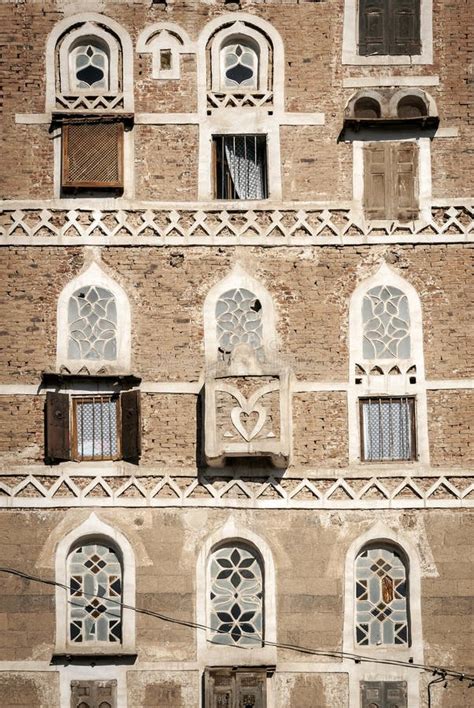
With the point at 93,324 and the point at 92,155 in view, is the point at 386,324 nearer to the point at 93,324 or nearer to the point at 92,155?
the point at 93,324

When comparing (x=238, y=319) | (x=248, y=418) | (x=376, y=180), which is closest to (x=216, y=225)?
(x=238, y=319)

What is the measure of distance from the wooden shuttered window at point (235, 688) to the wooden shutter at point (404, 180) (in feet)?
22.5

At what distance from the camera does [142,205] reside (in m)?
25.9

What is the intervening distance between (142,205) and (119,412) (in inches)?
119

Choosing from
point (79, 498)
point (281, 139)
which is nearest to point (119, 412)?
point (79, 498)

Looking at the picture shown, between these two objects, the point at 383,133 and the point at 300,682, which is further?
the point at 383,133

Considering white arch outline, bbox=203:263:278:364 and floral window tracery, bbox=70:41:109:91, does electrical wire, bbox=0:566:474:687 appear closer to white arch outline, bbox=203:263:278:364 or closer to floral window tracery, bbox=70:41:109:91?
white arch outline, bbox=203:263:278:364

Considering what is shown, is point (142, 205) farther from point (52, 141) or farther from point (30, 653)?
point (30, 653)

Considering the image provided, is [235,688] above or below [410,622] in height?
below

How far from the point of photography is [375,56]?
86.8 ft

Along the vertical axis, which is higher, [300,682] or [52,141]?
[52,141]

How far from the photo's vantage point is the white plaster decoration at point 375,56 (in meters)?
26.5

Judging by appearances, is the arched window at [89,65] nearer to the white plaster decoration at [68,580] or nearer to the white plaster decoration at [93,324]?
the white plaster decoration at [93,324]

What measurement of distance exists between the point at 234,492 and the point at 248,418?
1.06 meters
